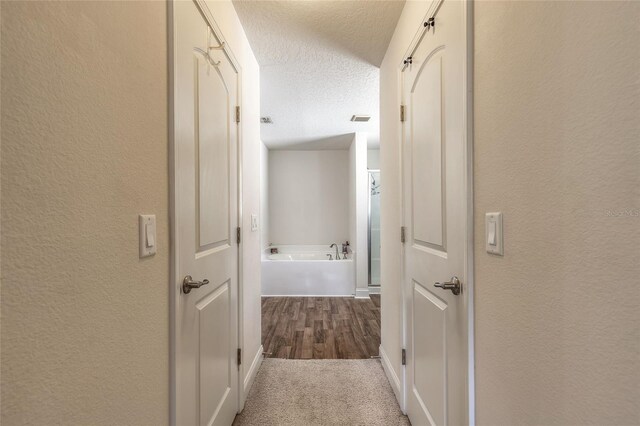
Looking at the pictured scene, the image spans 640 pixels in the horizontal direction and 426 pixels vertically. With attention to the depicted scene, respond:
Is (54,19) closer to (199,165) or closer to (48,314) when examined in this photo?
(48,314)

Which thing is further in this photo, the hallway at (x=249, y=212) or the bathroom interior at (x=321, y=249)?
the bathroom interior at (x=321, y=249)

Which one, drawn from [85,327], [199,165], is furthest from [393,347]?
[85,327]

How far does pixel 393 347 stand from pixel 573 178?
1.67m

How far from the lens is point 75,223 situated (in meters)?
0.61

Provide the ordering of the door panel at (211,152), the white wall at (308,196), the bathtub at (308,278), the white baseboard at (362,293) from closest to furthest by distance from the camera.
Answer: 1. the door panel at (211,152)
2. the white baseboard at (362,293)
3. the bathtub at (308,278)
4. the white wall at (308,196)

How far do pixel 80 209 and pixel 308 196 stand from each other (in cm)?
482

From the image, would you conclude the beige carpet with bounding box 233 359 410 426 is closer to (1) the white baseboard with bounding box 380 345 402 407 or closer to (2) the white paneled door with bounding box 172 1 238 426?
(1) the white baseboard with bounding box 380 345 402 407

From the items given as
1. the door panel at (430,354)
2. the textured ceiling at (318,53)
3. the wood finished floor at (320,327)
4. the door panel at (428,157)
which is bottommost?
the wood finished floor at (320,327)

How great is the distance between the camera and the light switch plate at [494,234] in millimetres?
860

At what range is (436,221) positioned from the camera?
50.4 inches

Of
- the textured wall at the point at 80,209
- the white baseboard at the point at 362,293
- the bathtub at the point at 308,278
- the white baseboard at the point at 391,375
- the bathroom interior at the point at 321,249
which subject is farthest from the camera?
the bathtub at the point at 308,278

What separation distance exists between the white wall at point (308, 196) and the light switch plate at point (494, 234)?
449 cm

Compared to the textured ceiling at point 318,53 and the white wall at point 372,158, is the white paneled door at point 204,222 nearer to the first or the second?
the textured ceiling at point 318,53

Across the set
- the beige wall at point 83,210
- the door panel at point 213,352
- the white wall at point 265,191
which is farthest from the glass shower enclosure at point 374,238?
the beige wall at point 83,210
